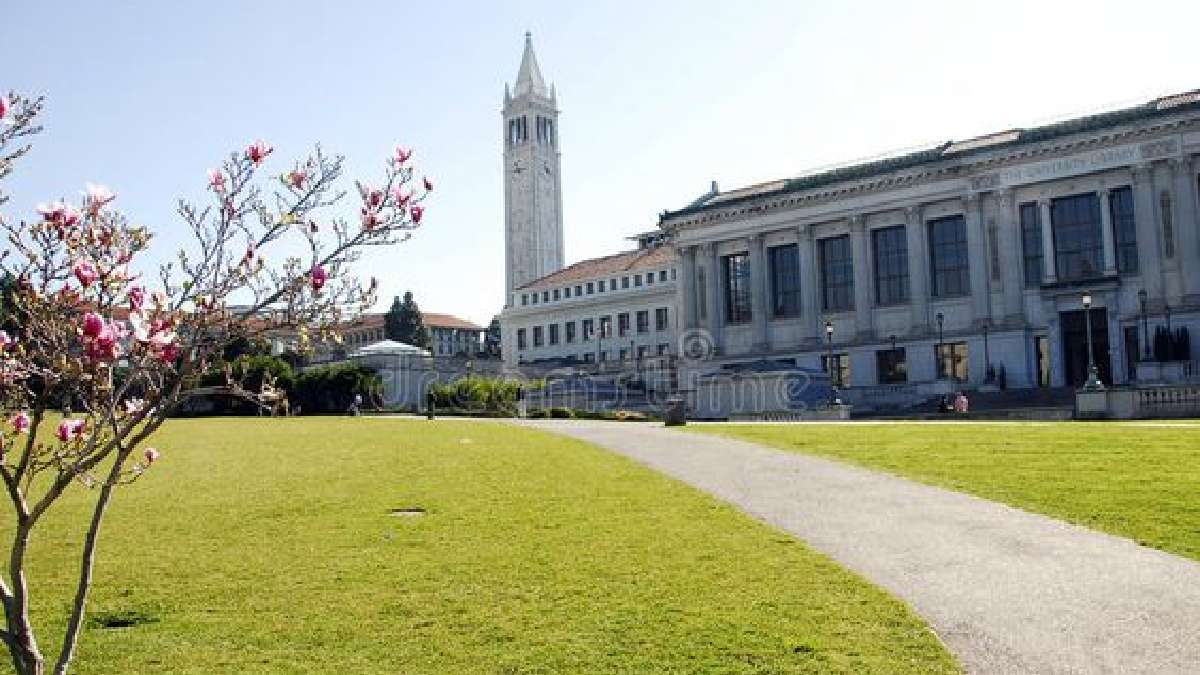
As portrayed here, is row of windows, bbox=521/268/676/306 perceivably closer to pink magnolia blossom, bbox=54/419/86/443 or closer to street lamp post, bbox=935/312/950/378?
street lamp post, bbox=935/312/950/378

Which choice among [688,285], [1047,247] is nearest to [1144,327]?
[1047,247]

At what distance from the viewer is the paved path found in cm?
852

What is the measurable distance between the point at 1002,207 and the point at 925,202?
5647 millimetres

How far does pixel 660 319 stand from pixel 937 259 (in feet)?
158

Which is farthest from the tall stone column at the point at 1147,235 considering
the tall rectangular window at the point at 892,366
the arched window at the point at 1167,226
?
the tall rectangular window at the point at 892,366

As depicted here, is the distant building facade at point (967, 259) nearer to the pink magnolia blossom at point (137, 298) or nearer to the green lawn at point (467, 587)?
the green lawn at point (467, 587)

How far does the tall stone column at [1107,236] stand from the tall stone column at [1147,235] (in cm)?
148

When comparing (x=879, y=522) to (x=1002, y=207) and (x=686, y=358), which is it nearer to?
(x=1002, y=207)

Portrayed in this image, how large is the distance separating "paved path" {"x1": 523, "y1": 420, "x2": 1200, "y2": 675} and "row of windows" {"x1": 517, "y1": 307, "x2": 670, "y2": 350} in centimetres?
9760

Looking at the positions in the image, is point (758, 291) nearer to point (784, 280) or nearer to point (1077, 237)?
point (784, 280)

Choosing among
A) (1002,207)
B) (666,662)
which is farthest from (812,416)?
(666,662)

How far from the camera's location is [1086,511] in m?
15.2

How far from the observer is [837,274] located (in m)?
77.6

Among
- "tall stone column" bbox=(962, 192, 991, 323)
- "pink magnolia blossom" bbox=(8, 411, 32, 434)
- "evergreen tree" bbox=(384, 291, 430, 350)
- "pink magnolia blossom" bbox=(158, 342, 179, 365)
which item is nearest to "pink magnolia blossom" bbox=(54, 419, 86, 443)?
"pink magnolia blossom" bbox=(8, 411, 32, 434)
